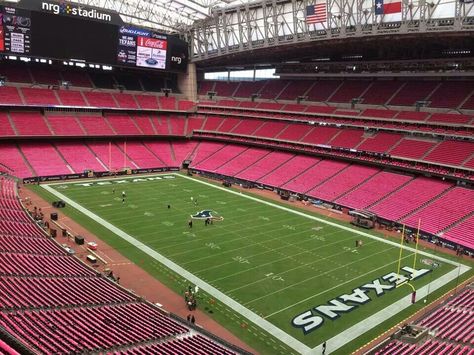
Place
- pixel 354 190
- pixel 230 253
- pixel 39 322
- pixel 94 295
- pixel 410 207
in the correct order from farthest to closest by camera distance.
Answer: pixel 354 190 → pixel 410 207 → pixel 230 253 → pixel 94 295 → pixel 39 322

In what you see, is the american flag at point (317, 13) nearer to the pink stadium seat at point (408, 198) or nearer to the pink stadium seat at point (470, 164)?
the pink stadium seat at point (408, 198)

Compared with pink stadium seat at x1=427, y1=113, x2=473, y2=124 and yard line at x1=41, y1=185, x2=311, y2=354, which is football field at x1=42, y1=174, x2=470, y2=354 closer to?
yard line at x1=41, y1=185, x2=311, y2=354

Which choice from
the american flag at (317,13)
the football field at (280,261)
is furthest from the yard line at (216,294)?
the american flag at (317,13)

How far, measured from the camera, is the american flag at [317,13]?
4722 cm

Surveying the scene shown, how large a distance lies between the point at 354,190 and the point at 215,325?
30.5 meters

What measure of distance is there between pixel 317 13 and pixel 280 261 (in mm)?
30526

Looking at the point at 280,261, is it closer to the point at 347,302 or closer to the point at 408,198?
the point at 347,302

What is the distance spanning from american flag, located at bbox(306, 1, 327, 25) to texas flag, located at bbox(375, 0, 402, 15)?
260 inches

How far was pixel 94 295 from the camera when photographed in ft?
69.1

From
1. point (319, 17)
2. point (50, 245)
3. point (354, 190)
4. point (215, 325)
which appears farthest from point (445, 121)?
point (50, 245)

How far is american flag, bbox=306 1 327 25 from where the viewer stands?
47219mm

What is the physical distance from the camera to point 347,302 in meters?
24.9

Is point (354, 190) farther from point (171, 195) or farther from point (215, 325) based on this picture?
point (215, 325)

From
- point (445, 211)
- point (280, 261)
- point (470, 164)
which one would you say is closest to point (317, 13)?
point (470, 164)
